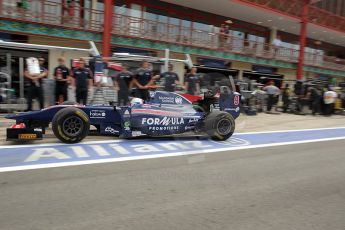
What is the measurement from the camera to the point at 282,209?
162 inches

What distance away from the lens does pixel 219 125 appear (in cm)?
797

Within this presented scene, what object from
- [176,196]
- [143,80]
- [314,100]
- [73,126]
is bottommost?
[176,196]

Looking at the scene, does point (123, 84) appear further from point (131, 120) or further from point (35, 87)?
point (131, 120)

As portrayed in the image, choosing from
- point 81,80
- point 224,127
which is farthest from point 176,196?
point 81,80

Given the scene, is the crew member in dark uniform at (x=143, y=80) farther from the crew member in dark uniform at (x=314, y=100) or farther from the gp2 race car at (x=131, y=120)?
the crew member in dark uniform at (x=314, y=100)

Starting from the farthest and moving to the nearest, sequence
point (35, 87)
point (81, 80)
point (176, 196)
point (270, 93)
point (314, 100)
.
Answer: point (314, 100) → point (270, 93) → point (81, 80) → point (35, 87) → point (176, 196)

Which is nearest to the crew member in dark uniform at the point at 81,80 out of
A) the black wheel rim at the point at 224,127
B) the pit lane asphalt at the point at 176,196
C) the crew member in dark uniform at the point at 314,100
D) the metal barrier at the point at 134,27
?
the black wheel rim at the point at 224,127

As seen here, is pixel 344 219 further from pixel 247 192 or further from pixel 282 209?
pixel 247 192

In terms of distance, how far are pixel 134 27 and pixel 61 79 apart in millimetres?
8066

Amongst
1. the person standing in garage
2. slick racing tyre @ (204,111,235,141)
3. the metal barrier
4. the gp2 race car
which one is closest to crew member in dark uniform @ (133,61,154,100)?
the gp2 race car

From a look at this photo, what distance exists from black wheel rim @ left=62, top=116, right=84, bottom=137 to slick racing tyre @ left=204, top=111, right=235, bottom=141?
2773mm

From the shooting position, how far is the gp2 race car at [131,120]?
21.9 feet

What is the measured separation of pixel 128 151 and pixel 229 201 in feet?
9.16

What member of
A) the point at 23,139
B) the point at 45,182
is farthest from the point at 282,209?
the point at 23,139
